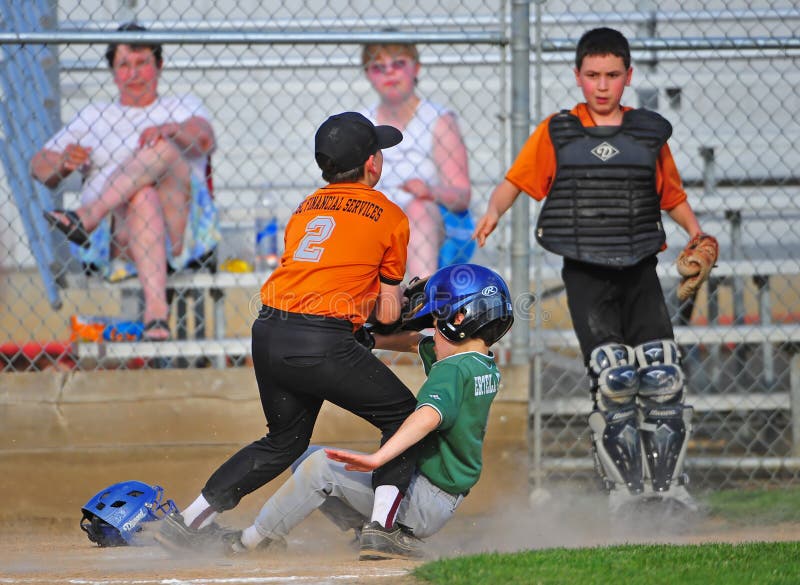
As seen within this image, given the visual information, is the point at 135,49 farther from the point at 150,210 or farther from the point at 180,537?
the point at 180,537

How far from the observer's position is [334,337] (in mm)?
3881

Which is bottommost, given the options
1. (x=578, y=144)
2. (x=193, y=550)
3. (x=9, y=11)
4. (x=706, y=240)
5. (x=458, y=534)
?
(x=458, y=534)

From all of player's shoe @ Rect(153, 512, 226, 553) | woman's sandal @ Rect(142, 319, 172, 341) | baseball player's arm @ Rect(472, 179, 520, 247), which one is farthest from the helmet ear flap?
baseball player's arm @ Rect(472, 179, 520, 247)

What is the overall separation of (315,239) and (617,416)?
187cm

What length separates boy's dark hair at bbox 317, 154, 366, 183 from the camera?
4.04m

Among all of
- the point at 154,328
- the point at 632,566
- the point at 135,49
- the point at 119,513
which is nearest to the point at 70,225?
the point at 154,328

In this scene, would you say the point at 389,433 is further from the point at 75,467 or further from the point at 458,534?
the point at 75,467

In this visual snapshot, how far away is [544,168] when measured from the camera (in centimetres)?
507

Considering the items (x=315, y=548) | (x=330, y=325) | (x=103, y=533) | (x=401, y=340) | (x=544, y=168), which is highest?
(x=544, y=168)

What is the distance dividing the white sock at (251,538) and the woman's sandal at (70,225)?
8.27 feet

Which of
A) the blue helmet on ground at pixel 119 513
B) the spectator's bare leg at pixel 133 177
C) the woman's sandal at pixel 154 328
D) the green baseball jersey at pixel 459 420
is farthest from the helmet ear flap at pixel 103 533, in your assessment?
the spectator's bare leg at pixel 133 177

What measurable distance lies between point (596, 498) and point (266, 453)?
7.92 feet

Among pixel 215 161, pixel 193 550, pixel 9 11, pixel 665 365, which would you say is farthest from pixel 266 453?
pixel 215 161

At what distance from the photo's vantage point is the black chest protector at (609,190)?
16.2 ft
